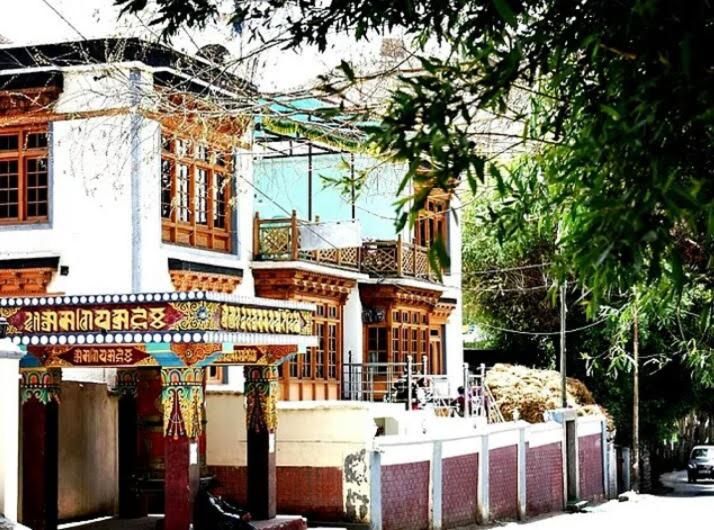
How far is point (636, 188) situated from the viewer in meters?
6.21

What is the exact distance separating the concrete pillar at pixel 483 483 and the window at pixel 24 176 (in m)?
8.53

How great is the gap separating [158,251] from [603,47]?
17867 mm

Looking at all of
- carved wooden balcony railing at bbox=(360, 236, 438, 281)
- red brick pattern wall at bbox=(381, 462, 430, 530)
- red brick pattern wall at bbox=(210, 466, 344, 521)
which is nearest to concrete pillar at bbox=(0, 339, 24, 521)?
red brick pattern wall at bbox=(210, 466, 344, 521)

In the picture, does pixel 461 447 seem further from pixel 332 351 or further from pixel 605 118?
pixel 605 118

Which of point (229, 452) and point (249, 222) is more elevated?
point (249, 222)

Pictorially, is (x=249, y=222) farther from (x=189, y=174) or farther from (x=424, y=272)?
(x=424, y=272)

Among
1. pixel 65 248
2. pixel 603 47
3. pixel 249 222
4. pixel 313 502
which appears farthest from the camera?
pixel 249 222

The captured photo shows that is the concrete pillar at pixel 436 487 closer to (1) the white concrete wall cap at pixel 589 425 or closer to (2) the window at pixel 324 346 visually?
(2) the window at pixel 324 346

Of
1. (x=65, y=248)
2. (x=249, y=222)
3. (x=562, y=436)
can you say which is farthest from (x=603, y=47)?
(x=562, y=436)

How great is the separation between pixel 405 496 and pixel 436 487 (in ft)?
3.39

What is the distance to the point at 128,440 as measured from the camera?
22.4m

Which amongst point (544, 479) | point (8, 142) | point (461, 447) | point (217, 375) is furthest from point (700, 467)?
point (8, 142)

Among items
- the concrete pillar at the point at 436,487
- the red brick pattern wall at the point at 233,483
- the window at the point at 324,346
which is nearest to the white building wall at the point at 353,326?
the window at the point at 324,346

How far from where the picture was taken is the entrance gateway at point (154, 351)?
18.2 metres
